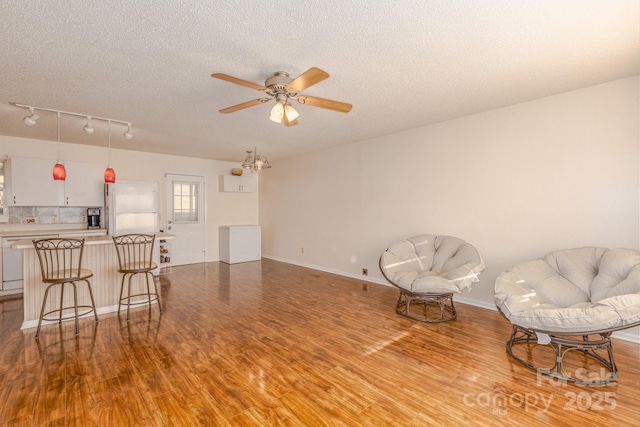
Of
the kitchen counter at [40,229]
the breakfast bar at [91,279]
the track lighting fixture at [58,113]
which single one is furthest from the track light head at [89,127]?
the kitchen counter at [40,229]

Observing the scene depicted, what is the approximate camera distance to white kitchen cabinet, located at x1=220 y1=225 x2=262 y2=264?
7160mm

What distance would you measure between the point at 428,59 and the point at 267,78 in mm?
Answer: 1460

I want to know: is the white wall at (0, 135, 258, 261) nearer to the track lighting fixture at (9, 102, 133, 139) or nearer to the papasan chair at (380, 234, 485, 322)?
the track lighting fixture at (9, 102, 133, 139)

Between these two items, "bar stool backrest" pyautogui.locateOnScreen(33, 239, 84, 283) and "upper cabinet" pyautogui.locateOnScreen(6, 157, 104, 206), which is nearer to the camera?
"bar stool backrest" pyautogui.locateOnScreen(33, 239, 84, 283)

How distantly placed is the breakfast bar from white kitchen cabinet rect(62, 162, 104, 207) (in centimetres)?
220

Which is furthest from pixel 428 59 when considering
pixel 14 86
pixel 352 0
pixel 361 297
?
pixel 14 86

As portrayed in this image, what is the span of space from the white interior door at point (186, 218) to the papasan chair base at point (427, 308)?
5110 millimetres

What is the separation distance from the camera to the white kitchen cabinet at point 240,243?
282 inches

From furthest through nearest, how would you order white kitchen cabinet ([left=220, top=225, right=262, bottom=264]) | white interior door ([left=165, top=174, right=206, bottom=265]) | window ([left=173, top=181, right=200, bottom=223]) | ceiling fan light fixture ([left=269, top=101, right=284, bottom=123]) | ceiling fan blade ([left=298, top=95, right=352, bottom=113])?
white kitchen cabinet ([left=220, top=225, right=262, bottom=264]) → window ([left=173, top=181, right=200, bottom=223]) → white interior door ([left=165, top=174, right=206, bottom=265]) → ceiling fan blade ([left=298, top=95, right=352, bottom=113]) → ceiling fan light fixture ([left=269, top=101, right=284, bottom=123])

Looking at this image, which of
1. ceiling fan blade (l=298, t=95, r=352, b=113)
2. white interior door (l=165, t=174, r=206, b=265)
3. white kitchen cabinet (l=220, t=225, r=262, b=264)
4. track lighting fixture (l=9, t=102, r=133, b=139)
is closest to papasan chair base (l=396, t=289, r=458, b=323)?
ceiling fan blade (l=298, t=95, r=352, b=113)

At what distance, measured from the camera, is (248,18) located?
200 centimetres

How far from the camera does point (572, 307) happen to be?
281 cm

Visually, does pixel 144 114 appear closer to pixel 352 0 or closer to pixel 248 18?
pixel 248 18

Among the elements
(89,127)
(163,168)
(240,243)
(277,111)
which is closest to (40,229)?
(163,168)
